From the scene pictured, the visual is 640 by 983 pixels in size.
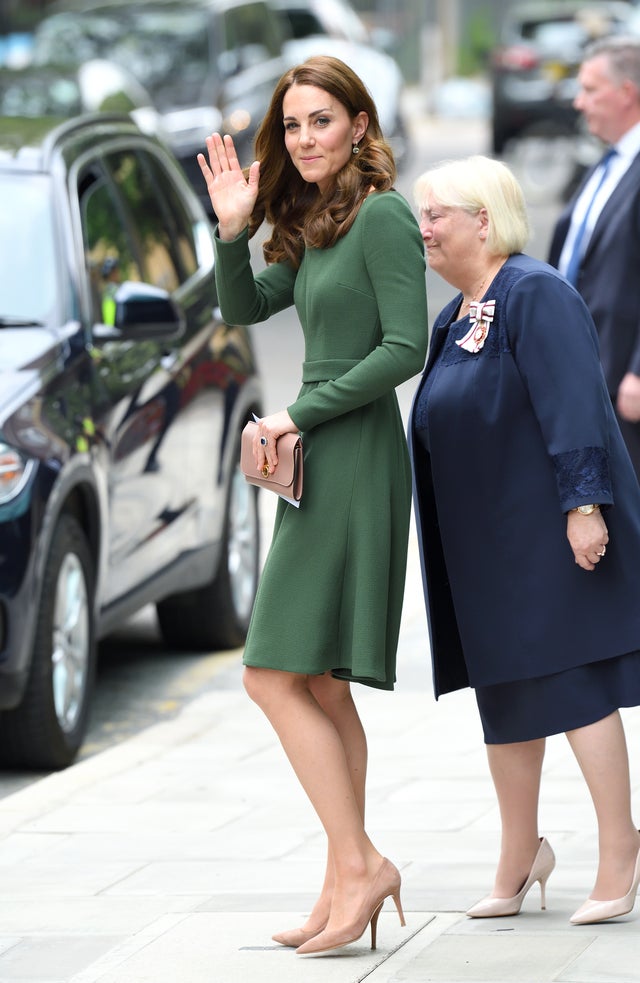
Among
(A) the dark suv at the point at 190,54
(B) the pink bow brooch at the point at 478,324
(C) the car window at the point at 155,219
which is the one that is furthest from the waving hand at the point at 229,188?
(A) the dark suv at the point at 190,54

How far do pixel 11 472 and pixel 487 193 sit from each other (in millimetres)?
2017

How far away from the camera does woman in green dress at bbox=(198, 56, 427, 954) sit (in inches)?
162

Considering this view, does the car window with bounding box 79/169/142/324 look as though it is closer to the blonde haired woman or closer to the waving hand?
the waving hand

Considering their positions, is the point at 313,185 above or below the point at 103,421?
above

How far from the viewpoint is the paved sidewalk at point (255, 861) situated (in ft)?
13.6

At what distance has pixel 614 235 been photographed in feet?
19.7

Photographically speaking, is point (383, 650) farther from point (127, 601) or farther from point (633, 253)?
point (127, 601)

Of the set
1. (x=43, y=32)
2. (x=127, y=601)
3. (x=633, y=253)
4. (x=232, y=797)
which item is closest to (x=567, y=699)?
(x=232, y=797)

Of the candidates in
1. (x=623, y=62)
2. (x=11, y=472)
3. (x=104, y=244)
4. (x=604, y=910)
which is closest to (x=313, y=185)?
(x=604, y=910)

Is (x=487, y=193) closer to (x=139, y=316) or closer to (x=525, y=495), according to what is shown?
(x=525, y=495)

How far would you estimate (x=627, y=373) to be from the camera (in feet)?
19.4

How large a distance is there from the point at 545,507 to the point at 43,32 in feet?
59.6

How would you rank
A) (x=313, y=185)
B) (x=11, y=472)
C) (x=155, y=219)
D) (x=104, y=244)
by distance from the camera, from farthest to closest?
(x=155, y=219)
(x=104, y=244)
(x=11, y=472)
(x=313, y=185)

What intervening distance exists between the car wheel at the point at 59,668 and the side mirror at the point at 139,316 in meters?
0.69
